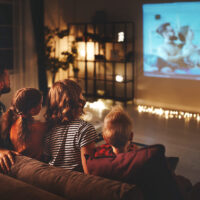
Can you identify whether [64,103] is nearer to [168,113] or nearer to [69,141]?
[69,141]

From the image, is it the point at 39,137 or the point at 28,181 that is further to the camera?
the point at 39,137

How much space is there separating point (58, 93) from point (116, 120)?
1.87 feet

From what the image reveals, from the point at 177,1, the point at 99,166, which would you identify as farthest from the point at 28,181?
the point at 177,1

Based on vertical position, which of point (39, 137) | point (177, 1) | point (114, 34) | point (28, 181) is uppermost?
point (177, 1)

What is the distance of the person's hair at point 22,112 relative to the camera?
1.98 metres

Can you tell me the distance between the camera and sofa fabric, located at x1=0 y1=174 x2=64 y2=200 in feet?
4.39

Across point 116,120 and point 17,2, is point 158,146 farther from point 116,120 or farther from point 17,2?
point 17,2

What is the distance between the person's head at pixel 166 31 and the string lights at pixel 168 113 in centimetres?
139

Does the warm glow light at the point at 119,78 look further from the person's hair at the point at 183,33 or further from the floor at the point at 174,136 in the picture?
the person's hair at the point at 183,33

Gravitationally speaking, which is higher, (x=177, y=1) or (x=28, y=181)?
(x=177, y=1)

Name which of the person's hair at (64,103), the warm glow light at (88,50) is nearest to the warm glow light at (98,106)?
the warm glow light at (88,50)

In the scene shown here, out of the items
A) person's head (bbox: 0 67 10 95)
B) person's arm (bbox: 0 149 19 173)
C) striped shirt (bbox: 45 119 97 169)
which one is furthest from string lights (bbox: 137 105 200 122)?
person's arm (bbox: 0 149 19 173)

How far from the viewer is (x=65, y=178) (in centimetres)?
147

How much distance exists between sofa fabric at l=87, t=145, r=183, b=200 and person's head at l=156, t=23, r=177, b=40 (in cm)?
487
